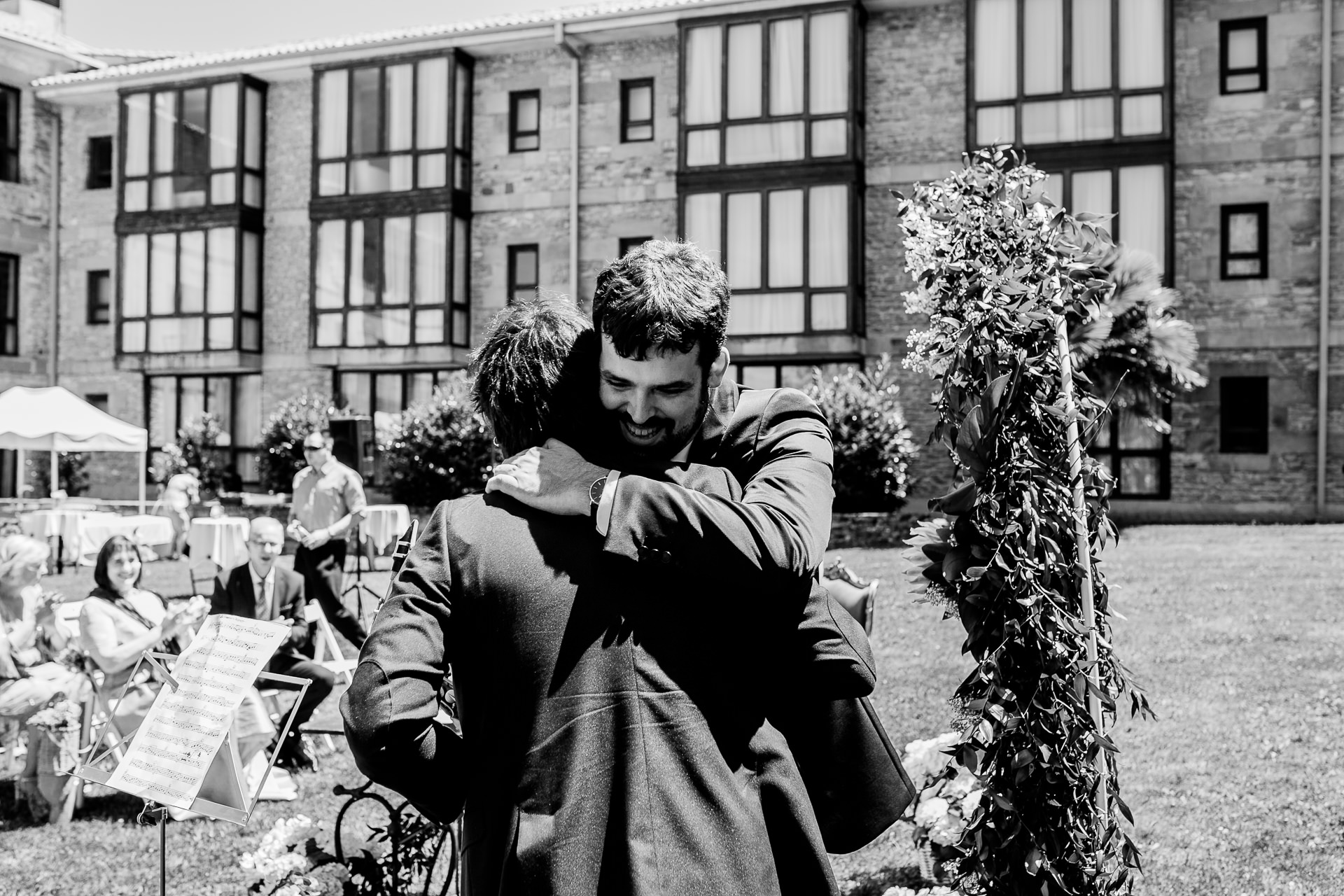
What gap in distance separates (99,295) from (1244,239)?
78.6ft

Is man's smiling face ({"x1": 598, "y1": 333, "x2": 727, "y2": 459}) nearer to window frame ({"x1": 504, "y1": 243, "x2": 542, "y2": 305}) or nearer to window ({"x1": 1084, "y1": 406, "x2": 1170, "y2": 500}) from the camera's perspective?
window ({"x1": 1084, "y1": 406, "x2": 1170, "y2": 500})

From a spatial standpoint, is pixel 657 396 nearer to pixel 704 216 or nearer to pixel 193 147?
pixel 704 216

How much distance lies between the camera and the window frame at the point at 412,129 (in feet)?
75.2

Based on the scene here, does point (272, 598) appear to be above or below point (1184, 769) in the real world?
above

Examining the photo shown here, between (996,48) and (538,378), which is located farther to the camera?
(996,48)

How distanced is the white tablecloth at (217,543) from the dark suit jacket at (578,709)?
11971 mm

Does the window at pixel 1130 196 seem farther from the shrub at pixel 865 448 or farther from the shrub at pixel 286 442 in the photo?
the shrub at pixel 286 442

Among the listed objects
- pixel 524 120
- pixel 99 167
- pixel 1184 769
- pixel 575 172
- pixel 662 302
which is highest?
pixel 524 120

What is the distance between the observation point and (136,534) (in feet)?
48.4

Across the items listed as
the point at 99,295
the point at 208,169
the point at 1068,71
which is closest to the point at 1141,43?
the point at 1068,71

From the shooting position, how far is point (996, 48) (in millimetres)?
20031

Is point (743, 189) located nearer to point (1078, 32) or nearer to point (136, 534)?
point (1078, 32)

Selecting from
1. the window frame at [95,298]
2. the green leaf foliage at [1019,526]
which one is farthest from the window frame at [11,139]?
the green leaf foliage at [1019,526]

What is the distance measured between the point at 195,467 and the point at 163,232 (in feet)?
17.7
